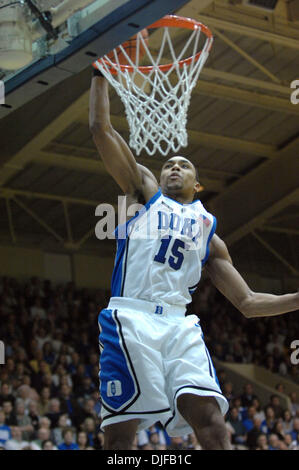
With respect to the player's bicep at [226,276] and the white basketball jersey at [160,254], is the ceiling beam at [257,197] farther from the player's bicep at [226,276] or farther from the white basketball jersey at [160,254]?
the white basketball jersey at [160,254]

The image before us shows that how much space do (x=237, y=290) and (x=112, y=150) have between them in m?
1.20

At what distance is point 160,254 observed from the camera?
4.99 m

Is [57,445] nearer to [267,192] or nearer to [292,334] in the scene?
[267,192]

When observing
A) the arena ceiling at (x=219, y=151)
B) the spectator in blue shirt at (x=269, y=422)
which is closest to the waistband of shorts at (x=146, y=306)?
the arena ceiling at (x=219, y=151)

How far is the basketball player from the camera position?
461 centimetres

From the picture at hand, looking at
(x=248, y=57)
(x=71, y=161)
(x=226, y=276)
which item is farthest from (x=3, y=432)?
(x=71, y=161)

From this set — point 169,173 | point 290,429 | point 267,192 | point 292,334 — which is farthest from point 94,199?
point 169,173

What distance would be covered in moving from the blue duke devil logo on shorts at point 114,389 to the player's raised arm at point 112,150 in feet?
3.99

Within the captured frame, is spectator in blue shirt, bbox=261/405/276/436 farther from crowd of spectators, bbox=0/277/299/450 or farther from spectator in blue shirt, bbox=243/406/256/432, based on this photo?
spectator in blue shirt, bbox=243/406/256/432

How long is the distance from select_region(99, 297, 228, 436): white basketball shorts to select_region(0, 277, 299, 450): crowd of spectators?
581 cm

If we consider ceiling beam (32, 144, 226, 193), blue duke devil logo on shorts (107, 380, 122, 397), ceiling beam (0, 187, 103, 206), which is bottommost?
blue duke devil logo on shorts (107, 380, 122, 397)

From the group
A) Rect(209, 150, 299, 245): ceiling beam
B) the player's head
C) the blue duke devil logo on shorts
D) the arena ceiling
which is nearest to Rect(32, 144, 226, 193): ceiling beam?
the arena ceiling

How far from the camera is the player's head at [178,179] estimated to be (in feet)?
17.6

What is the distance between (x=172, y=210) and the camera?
5.16 m
